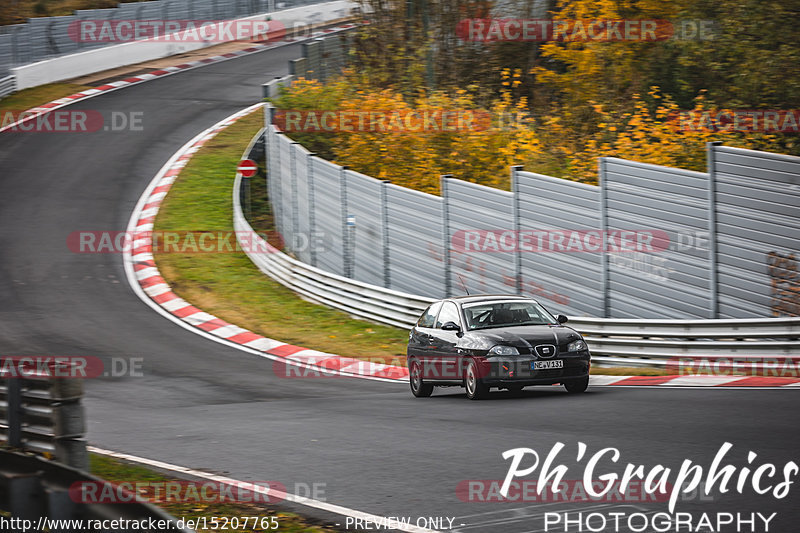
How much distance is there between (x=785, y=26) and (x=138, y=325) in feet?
52.6

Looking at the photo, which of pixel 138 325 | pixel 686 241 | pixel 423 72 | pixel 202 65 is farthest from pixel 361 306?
pixel 202 65

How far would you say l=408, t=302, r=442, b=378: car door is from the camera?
49.6ft

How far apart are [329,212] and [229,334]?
4.85 meters

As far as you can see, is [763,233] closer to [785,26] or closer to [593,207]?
[593,207]

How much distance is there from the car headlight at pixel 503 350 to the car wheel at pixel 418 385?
1.99 meters

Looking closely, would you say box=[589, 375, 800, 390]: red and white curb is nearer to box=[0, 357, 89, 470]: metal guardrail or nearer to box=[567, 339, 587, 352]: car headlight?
box=[567, 339, 587, 352]: car headlight

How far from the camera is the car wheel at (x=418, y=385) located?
15203mm

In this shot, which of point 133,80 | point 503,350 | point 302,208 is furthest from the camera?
point 133,80

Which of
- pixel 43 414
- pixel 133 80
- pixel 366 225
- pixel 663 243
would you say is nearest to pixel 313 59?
pixel 133 80

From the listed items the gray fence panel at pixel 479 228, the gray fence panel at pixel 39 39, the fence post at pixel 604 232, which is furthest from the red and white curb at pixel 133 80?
the fence post at pixel 604 232

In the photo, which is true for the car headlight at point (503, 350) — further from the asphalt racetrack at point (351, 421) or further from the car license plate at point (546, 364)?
the asphalt racetrack at point (351, 421)

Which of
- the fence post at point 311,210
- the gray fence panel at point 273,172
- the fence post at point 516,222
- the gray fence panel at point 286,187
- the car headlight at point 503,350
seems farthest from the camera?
the gray fence panel at point 273,172

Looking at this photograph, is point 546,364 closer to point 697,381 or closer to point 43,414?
point 697,381

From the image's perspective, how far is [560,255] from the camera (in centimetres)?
1831
